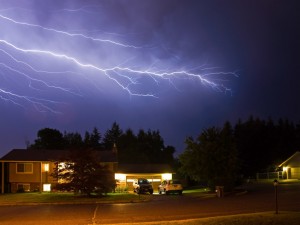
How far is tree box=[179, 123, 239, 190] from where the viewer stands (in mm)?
40094

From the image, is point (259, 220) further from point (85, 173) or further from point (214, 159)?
point (214, 159)

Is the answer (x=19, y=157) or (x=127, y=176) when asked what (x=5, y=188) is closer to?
(x=19, y=157)

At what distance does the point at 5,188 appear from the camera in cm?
4988

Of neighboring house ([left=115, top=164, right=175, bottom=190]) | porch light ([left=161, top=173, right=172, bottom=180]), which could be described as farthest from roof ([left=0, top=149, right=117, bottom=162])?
porch light ([left=161, top=173, right=172, bottom=180])

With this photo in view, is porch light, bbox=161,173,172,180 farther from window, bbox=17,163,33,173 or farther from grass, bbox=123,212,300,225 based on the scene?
grass, bbox=123,212,300,225

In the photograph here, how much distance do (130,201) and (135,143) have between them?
68617mm

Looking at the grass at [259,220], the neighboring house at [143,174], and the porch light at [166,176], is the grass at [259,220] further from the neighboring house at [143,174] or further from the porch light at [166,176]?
the porch light at [166,176]

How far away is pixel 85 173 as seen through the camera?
119ft

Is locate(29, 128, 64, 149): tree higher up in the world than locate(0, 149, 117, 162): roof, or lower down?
higher up

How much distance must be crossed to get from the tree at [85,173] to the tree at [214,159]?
27.0 feet

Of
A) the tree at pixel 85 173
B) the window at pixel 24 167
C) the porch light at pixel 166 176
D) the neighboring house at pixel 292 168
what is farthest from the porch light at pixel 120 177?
the neighboring house at pixel 292 168

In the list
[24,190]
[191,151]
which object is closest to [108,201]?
[191,151]

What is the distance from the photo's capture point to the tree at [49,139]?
297 ft

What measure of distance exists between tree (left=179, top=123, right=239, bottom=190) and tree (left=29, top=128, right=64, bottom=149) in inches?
2077
